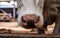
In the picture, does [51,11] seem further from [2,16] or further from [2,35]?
[2,16]

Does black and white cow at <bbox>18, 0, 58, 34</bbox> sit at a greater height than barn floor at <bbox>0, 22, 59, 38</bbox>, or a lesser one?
greater

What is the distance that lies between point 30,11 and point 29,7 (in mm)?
51

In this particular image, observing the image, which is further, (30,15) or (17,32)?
(17,32)

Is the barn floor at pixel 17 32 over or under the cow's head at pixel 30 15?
under

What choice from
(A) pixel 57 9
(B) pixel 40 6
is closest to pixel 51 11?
(A) pixel 57 9

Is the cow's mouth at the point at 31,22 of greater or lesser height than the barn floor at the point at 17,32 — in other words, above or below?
above

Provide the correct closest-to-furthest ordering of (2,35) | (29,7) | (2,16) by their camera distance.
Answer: (2,35), (29,7), (2,16)

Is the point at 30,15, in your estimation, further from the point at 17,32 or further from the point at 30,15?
the point at 17,32

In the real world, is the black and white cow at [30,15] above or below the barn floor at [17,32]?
above

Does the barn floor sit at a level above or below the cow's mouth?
below

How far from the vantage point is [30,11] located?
4.21 ft

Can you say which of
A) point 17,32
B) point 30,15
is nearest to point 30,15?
point 30,15

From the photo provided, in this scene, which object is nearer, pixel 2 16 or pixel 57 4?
pixel 57 4

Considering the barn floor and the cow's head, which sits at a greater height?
the cow's head
